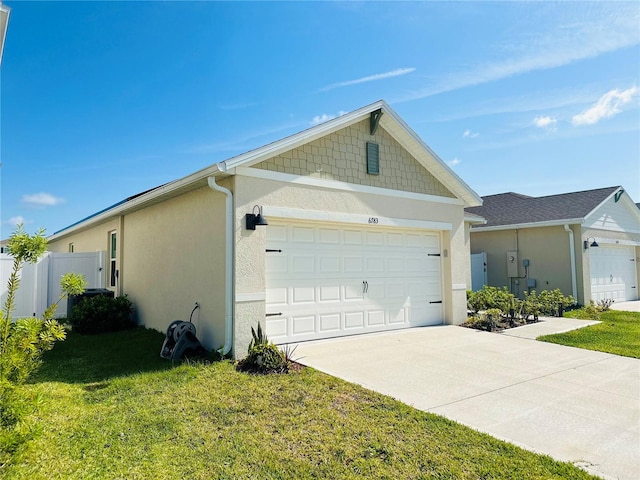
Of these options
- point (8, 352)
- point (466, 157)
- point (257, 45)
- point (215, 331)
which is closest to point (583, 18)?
point (466, 157)

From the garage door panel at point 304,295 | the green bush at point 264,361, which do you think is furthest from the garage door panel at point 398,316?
the green bush at point 264,361

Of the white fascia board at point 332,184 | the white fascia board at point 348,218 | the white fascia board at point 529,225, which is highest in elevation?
the white fascia board at point 332,184

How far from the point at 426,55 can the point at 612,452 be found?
28.1ft

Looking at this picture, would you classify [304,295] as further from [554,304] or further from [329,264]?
[554,304]

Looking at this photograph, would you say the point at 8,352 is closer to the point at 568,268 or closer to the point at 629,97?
the point at 629,97

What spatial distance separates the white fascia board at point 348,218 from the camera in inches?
284

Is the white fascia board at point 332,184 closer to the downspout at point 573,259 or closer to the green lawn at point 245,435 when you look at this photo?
the green lawn at point 245,435

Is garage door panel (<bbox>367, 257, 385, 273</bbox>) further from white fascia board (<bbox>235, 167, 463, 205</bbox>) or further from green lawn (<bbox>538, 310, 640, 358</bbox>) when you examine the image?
green lawn (<bbox>538, 310, 640, 358</bbox>)

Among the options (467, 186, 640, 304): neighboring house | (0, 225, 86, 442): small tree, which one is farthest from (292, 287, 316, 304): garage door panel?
(467, 186, 640, 304): neighboring house

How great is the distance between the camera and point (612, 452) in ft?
11.4

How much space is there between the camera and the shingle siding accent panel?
757 centimetres

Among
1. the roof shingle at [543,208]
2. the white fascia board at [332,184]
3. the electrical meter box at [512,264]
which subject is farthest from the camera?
the electrical meter box at [512,264]

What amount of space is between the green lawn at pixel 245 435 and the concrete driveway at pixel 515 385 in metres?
0.41

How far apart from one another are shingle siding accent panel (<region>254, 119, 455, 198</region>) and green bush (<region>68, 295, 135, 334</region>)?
5931 mm
